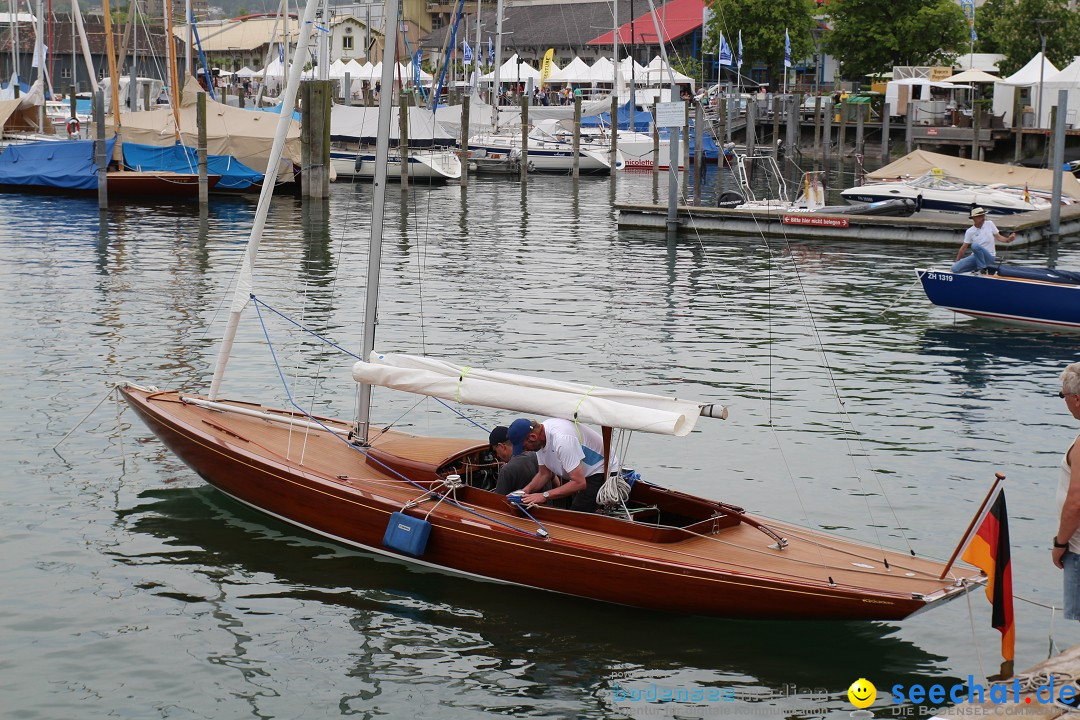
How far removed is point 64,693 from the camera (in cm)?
957

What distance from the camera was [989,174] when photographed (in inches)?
1606

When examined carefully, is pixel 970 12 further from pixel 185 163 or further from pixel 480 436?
pixel 480 436

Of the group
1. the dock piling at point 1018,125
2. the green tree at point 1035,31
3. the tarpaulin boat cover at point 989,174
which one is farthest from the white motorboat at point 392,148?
the green tree at point 1035,31

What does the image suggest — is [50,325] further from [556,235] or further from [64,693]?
[556,235]

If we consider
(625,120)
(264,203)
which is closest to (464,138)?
(625,120)

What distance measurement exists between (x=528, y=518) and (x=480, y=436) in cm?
501

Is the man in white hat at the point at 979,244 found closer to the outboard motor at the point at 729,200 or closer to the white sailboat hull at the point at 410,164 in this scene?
the outboard motor at the point at 729,200

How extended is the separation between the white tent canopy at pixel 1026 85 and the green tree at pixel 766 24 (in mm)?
15555

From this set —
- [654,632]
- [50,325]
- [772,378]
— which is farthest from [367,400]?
[50,325]

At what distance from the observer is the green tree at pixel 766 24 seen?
2790 inches

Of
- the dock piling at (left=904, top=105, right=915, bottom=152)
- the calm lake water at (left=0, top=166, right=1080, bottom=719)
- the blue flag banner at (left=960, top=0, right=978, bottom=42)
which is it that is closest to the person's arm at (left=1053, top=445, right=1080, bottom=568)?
the calm lake water at (left=0, top=166, right=1080, bottom=719)

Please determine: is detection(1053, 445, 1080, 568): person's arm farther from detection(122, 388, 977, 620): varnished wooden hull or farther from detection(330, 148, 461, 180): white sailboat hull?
detection(330, 148, 461, 180): white sailboat hull

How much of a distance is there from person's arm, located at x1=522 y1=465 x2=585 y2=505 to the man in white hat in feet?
45.9

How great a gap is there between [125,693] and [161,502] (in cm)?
430
